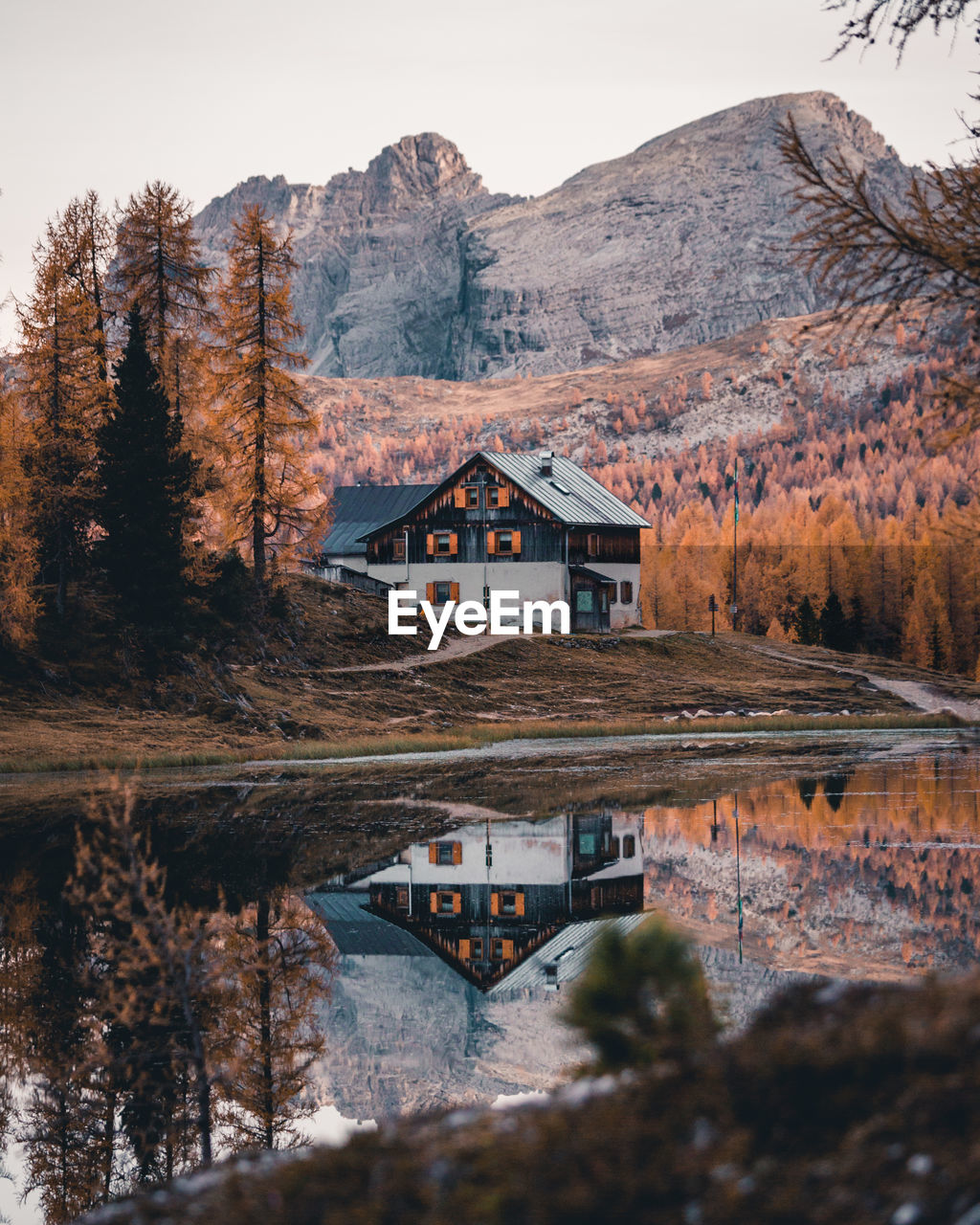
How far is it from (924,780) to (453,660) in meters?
30.9

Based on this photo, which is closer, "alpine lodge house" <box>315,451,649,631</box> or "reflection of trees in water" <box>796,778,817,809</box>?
"reflection of trees in water" <box>796,778,817,809</box>

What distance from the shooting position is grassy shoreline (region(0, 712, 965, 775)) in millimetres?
37938

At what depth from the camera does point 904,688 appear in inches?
2800

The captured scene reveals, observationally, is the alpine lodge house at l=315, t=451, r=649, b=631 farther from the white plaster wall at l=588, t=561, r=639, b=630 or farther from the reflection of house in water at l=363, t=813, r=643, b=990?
the reflection of house in water at l=363, t=813, r=643, b=990

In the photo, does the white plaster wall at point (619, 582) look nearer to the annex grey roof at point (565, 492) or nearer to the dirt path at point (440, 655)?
the annex grey roof at point (565, 492)

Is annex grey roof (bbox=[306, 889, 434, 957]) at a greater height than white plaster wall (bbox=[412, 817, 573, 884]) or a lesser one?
greater

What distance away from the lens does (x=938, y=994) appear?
259 inches

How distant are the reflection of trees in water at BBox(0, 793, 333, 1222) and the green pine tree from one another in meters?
31.9

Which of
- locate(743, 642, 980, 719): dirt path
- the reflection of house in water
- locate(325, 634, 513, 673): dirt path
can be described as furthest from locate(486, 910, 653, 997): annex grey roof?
locate(743, 642, 980, 719): dirt path

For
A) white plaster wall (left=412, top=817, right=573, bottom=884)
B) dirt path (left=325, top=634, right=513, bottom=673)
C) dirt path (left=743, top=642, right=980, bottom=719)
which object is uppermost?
dirt path (left=325, top=634, right=513, bottom=673)

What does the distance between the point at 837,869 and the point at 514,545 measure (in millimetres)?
59411

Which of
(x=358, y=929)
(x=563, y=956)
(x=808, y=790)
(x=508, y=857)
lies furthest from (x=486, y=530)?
(x=563, y=956)

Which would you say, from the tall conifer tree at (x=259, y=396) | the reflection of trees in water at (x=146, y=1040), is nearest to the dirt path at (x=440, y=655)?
the tall conifer tree at (x=259, y=396)

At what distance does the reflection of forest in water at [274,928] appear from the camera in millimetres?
10859
